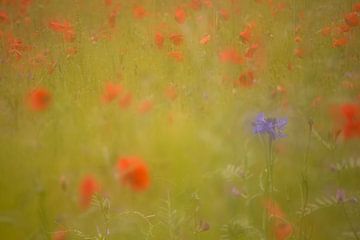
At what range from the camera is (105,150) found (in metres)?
1.49

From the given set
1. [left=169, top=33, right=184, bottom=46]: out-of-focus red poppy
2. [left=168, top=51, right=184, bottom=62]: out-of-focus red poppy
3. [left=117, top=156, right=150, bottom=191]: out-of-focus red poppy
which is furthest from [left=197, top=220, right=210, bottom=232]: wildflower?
[left=169, top=33, right=184, bottom=46]: out-of-focus red poppy

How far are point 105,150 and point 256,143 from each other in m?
0.61

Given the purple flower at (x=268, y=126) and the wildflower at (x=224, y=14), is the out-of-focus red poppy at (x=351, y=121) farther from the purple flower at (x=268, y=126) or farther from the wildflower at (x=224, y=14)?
the wildflower at (x=224, y=14)

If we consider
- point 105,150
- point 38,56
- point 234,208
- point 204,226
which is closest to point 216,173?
point 234,208

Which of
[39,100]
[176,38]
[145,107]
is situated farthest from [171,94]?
[39,100]

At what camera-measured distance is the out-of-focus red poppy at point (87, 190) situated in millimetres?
1309

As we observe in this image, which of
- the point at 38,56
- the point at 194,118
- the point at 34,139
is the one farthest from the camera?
the point at 38,56

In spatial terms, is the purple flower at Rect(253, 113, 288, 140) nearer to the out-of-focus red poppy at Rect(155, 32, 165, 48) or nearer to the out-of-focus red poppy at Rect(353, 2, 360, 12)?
the out-of-focus red poppy at Rect(155, 32, 165, 48)

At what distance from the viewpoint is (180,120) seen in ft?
5.41

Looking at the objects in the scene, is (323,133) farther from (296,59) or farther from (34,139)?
(34,139)

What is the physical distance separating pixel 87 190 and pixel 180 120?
514 millimetres

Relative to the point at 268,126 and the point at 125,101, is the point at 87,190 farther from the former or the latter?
the point at 268,126

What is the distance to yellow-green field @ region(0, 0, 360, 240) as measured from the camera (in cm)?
134

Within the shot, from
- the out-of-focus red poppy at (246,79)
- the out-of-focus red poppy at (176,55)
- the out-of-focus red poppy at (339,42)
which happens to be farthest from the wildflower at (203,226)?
the out-of-focus red poppy at (339,42)
